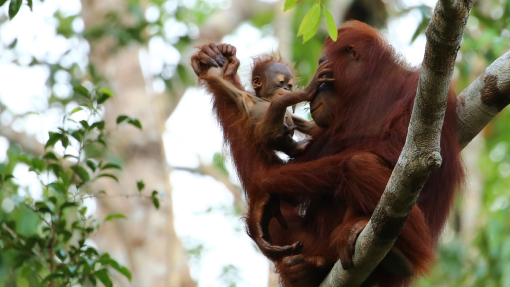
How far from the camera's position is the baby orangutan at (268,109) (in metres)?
4.16

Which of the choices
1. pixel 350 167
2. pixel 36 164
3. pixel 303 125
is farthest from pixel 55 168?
pixel 350 167

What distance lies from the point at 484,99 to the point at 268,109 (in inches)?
60.8

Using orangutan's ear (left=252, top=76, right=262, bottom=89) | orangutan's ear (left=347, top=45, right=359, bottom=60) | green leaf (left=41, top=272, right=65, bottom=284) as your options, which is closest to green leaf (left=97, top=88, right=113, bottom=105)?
orangutan's ear (left=252, top=76, right=262, bottom=89)

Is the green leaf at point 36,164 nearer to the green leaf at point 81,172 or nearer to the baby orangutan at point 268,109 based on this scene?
the green leaf at point 81,172

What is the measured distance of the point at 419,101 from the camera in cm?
296

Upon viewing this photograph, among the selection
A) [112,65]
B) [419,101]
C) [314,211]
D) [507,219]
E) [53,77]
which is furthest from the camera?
[112,65]

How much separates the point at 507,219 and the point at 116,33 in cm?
675

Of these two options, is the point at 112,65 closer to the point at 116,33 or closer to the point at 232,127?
the point at 116,33

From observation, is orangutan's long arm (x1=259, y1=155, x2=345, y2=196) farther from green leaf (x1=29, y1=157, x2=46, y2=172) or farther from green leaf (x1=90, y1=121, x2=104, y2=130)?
green leaf (x1=29, y1=157, x2=46, y2=172)

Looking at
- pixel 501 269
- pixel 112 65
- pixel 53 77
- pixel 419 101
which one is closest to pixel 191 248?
pixel 112 65

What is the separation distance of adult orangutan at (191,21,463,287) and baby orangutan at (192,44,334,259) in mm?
108

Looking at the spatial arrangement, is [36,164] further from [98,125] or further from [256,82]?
[256,82]

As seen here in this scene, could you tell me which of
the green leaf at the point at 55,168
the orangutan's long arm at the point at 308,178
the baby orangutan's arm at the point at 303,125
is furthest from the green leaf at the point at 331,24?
the green leaf at the point at 55,168

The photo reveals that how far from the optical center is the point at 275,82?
480 cm
